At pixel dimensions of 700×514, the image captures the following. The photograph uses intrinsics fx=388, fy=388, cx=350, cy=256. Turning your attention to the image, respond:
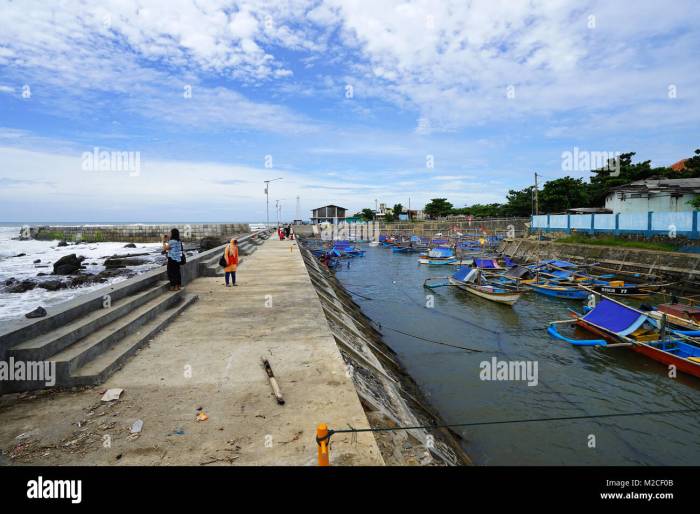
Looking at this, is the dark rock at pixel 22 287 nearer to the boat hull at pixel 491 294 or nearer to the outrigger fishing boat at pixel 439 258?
the boat hull at pixel 491 294

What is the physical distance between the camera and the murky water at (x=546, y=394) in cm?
823

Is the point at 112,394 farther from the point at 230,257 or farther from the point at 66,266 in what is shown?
the point at 66,266

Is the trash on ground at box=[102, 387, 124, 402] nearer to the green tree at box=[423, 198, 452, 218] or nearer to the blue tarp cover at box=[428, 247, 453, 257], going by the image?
the blue tarp cover at box=[428, 247, 453, 257]

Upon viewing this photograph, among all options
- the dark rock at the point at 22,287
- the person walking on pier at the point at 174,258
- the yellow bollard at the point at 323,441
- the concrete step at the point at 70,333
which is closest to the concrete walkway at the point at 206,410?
the concrete step at the point at 70,333

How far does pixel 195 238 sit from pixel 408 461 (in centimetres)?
6788

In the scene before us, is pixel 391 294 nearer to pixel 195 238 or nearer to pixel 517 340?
pixel 517 340

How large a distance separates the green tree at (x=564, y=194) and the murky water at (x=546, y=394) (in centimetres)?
4046

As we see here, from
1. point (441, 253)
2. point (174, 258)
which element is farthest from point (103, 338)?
point (441, 253)

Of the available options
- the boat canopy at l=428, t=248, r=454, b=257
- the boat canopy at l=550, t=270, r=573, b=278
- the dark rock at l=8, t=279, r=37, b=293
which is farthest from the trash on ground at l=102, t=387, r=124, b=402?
the boat canopy at l=428, t=248, r=454, b=257

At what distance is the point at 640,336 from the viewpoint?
1301 cm

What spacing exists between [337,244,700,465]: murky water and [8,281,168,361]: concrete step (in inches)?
299

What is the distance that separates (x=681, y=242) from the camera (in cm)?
2570

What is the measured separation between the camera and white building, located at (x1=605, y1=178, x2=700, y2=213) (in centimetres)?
2992
